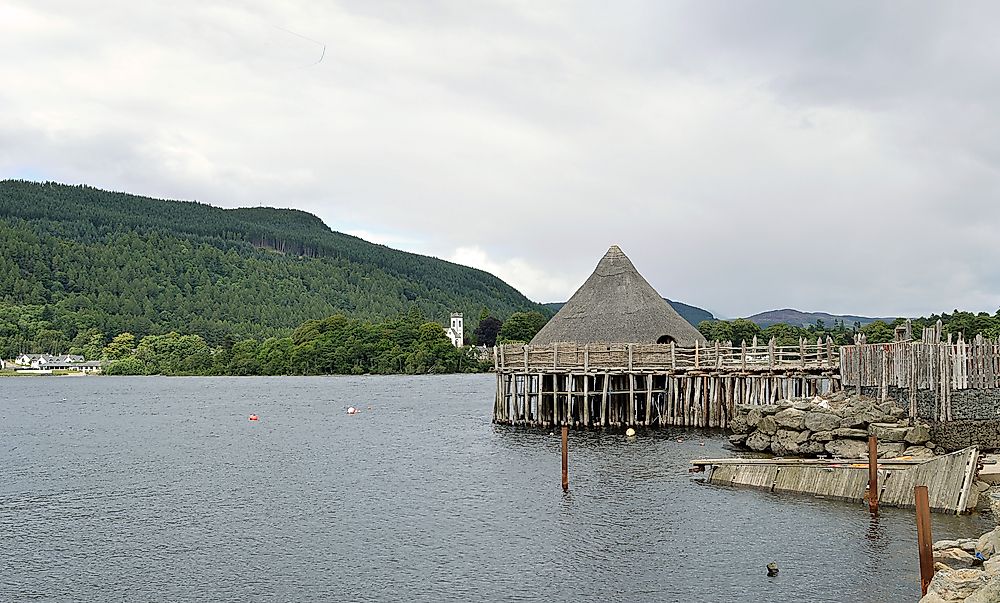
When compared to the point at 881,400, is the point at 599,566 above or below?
below

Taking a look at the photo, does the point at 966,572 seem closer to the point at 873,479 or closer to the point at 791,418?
the point at 873,479

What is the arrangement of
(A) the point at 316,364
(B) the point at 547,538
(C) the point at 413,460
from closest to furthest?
(B) the point at 547,538 < (C) the point at 413,460 < (A) the point at 316,364

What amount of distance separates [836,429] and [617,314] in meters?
19.9

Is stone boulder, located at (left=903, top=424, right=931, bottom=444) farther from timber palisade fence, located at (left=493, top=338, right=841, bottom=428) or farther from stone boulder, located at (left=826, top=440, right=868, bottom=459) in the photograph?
timber palisade fence, located at (left=493, top=338, right=841, bottom=428)

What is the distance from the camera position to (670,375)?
48.5 m

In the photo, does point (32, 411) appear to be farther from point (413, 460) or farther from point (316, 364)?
point (316, 364)

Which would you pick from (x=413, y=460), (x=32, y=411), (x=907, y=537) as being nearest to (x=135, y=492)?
(x=413, y=460)

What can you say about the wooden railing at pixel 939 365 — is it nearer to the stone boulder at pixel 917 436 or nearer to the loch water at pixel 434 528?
the stone boulder at pixel 917 436

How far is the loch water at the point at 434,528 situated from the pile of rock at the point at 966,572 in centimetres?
96

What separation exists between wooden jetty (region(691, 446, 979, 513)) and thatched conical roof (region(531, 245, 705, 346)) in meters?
20.4

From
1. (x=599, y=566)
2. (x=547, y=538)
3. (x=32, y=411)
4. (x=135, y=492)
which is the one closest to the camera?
(x=599, y=566)

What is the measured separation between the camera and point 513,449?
141 ft

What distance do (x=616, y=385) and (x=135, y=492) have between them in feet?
86.3

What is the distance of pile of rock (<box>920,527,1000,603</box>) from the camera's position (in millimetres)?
13453
